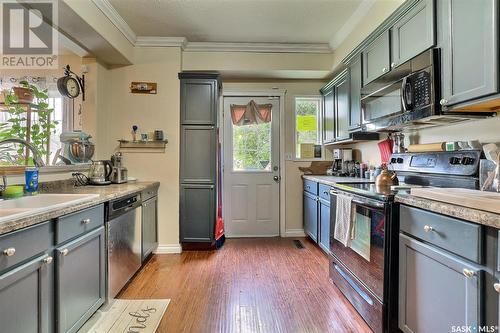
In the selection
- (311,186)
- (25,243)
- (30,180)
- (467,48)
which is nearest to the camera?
(25,243)

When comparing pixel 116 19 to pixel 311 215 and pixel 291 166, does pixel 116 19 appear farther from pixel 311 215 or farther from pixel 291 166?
pixel 311 215

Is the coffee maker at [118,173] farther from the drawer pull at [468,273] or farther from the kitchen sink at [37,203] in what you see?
the drawer pull at [468,273]

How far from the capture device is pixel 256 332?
1.73m

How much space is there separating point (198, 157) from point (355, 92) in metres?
1.94

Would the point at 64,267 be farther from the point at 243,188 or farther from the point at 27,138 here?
the point at 243,188

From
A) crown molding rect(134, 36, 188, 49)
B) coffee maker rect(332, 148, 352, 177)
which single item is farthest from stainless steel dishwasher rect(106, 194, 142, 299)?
coffee maker rect(332, 148, 352, 177)

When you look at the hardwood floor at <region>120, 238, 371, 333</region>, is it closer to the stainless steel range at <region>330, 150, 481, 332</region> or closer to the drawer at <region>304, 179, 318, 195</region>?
the stainless steel range at <region>330, 150, 481, 332</region>

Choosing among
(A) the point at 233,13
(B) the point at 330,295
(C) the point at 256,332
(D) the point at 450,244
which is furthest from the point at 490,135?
(A) the point at 233,13

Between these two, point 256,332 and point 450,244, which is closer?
point 450,244

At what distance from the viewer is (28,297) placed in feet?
4.00

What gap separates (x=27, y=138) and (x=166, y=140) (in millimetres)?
1304

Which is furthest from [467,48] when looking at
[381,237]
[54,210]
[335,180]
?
[54,210]

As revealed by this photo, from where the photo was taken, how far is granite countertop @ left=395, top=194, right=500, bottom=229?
1.01 m

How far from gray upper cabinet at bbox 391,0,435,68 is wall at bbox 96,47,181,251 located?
2.37 m
